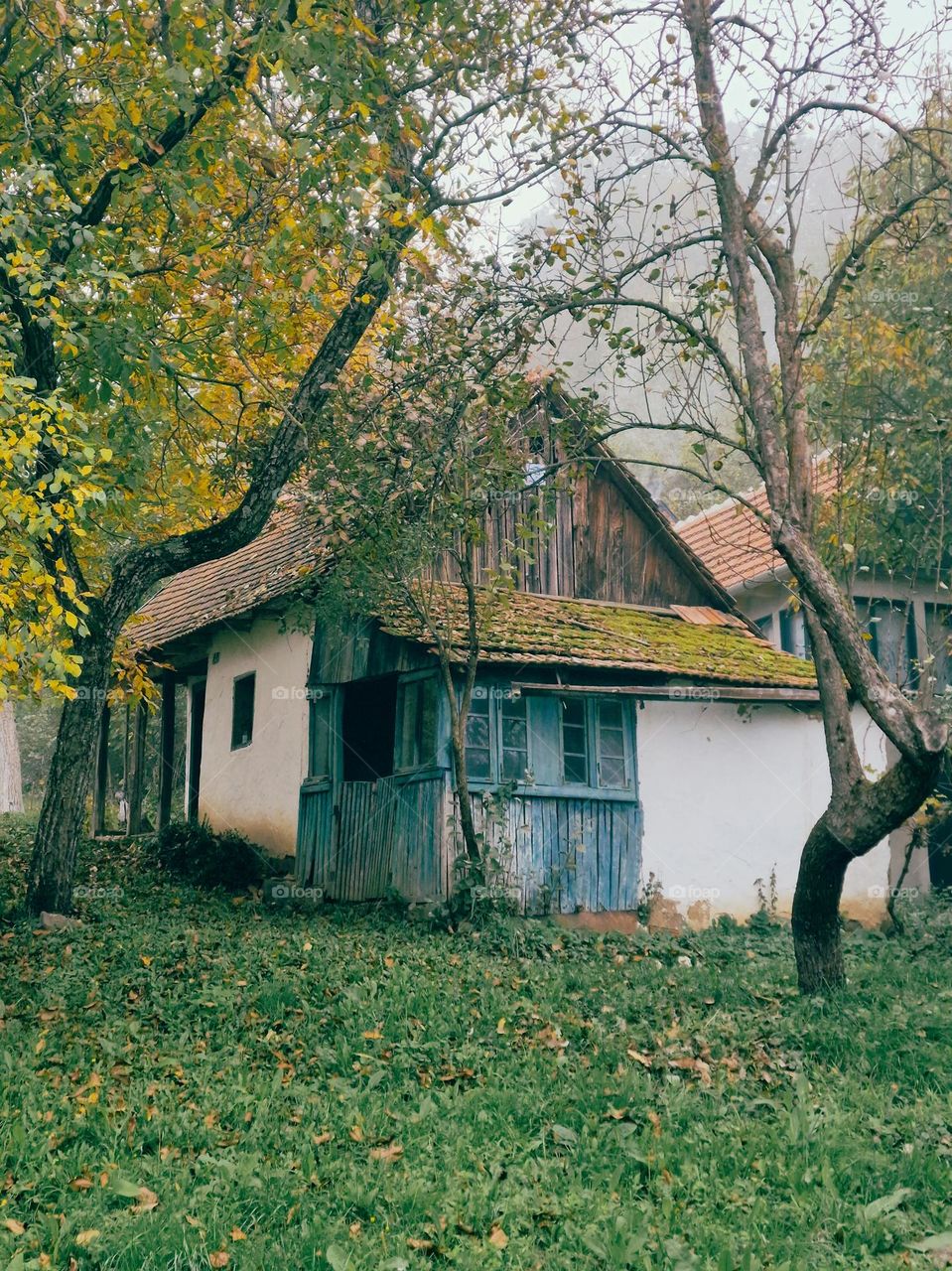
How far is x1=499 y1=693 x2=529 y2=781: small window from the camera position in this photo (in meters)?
14.2

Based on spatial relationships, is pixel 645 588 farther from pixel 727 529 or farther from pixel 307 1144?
pixel 307 1144

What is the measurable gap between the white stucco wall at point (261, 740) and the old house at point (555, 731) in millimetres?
45

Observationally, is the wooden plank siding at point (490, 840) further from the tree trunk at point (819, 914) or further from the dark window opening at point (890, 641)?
the dark window opening at point (890, 641)

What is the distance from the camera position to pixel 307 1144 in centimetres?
650

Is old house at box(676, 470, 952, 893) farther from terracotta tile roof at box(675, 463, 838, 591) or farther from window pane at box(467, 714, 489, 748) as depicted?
window pane at box(467, 714, 489, 748)

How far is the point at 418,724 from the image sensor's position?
14.4 meters

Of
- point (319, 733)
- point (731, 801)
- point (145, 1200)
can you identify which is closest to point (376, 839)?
point (319, 733)

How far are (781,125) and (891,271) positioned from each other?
10.1m

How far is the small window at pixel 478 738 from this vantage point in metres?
14.0

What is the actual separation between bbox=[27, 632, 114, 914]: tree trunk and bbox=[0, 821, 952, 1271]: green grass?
913mm

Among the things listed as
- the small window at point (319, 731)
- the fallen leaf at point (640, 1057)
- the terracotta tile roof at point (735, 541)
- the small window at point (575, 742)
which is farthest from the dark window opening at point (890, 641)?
the fallen leaf at point (640, 1057)

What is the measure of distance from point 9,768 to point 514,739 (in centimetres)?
1447

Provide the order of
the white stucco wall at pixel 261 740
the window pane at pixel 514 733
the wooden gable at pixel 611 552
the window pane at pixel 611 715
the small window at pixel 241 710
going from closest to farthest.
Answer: the window pane at pixel 514 733 < the window pane at pixel 611 715 < the white stucco wall at pixel 261 740 < the wooden gable at pixel 611 552 < the small window at pixel 241 710

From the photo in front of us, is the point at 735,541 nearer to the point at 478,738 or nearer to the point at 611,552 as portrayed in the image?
the point at 611,552
